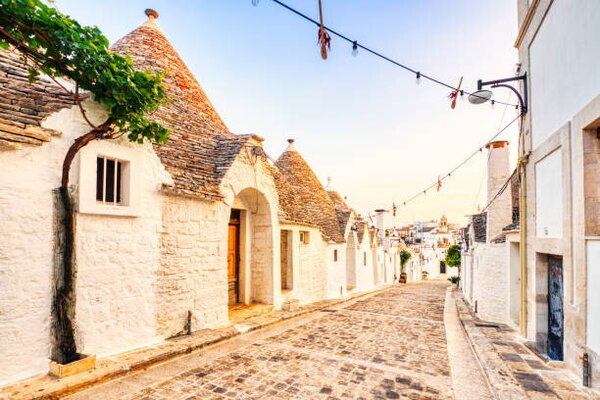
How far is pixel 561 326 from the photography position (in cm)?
575

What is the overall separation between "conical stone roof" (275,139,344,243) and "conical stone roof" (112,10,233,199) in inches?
256

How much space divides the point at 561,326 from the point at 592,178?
9.51 feet

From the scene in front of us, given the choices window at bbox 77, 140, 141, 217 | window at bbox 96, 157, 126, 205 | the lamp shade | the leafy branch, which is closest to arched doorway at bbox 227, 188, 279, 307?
window at bbox 77, 140, 141, 217

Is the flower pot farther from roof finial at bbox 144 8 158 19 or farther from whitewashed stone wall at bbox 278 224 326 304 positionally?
roof finial at bbox 144 8 158 19

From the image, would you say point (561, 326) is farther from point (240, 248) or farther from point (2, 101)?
point (2, 101)

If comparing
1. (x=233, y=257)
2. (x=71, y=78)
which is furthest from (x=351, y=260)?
(x=71, y=78)

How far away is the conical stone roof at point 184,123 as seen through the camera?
6695 millimetres

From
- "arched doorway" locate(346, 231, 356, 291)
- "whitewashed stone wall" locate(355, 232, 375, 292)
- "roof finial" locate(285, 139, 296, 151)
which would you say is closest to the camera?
"roof finial" locate(285, 139, 296, 151)

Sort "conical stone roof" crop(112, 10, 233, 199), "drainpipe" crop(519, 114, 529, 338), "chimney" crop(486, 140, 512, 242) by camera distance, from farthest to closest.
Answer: "chimney" crop(486, 140, 512, 242)
"drainpipe" crop(519, 114, 529, 338)
"conical stone roof" crop(112, 10, 233, 199)

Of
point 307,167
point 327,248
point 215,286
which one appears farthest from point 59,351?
point 307,167

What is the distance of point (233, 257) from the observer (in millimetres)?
9242

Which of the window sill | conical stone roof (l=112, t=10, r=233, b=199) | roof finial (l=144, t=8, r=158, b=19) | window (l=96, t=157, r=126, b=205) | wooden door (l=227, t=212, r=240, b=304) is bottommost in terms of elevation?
wooden door (l=227, t=212, r=240, b=304)

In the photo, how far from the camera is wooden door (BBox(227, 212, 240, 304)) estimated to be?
29.7 ft

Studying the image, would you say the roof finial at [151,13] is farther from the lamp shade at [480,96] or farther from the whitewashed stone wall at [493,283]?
the whitewashed stone wall at [493,283]
